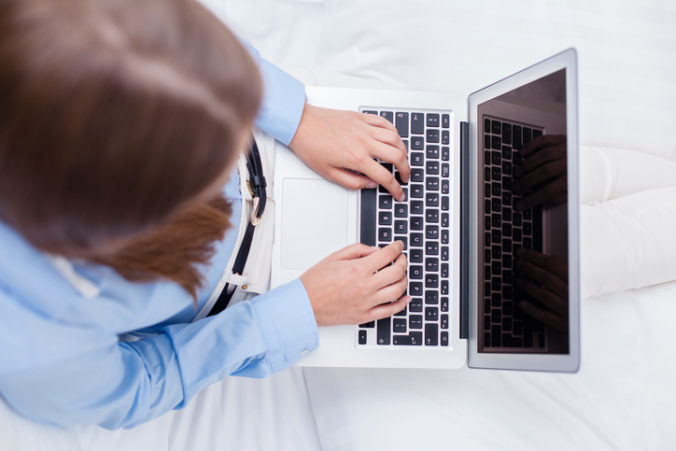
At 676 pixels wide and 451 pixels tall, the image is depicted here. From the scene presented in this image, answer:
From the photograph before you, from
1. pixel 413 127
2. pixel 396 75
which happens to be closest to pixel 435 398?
pixel 413 127

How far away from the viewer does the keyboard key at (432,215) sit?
70cm

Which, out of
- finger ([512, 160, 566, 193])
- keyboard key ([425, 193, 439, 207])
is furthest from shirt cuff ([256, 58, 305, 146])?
finger ([512, 160, 566, 193])

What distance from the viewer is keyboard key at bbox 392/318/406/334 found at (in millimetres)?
685

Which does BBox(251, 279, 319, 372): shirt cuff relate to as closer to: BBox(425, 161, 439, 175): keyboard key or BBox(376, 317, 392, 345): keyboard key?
BBox(376, 317, 392, 345): keyboard key

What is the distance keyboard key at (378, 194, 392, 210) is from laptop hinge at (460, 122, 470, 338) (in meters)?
0.11

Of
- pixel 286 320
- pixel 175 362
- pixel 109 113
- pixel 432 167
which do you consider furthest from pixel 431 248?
pixel 109 113

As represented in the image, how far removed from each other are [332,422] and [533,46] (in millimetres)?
827

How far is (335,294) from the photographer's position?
636 millimetres

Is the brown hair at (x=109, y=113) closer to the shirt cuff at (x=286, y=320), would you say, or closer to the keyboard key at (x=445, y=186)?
the shirt cuff at (x=286, y=320)

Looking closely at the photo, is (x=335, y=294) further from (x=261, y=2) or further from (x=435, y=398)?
(x=261, y=2)

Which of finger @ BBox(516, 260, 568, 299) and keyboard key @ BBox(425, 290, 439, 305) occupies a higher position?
finger @ BBox(516, 260, 568, 299)

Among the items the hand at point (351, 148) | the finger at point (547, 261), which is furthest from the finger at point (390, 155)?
the finger at point (547, 261)

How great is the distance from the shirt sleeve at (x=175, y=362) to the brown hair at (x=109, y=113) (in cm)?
24

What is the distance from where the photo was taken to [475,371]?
85cm
